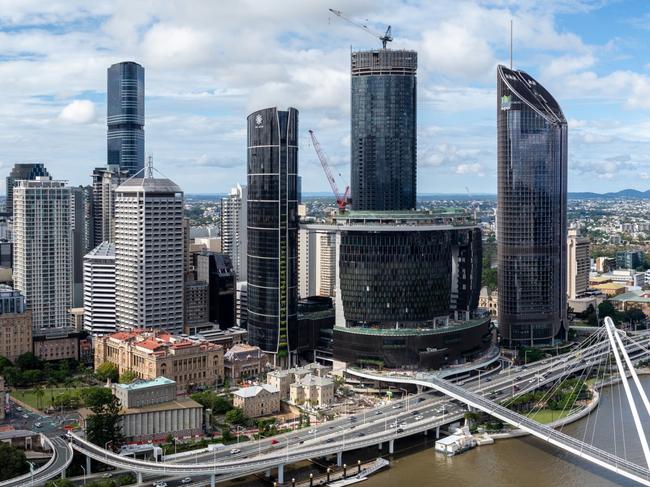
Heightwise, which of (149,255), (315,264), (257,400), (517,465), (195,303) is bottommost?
(517,465)

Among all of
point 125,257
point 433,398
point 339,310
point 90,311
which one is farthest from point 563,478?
point 90,311

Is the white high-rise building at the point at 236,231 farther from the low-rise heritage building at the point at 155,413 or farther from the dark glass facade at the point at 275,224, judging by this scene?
the low-rise heritage building at the point at 155,413

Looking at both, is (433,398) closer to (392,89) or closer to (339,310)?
(339,310)

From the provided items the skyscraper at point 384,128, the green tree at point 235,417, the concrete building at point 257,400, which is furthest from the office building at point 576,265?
the green tree at point 235,417

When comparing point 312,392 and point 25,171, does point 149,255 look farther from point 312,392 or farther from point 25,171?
point 25,171

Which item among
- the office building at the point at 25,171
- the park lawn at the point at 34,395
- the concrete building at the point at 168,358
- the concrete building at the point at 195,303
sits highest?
the office building at the point at 25,171

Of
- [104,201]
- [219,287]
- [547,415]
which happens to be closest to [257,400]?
[547,415]

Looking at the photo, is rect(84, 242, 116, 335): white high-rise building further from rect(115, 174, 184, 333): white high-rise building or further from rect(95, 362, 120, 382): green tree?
rect(95, 362, 120, 382): green tree
